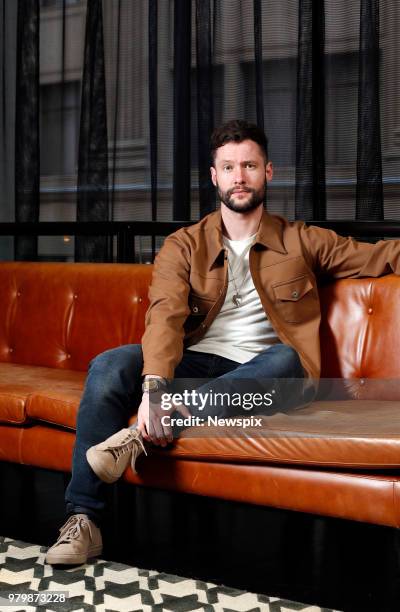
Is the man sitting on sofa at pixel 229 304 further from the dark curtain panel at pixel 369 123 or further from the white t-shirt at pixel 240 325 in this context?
the dark curtain panel at pixel 369 123

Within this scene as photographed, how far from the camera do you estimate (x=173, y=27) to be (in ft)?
11.0

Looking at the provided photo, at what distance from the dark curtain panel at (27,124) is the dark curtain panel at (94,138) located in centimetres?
27

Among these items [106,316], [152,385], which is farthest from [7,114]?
[152,385]

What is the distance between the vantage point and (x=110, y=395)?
209cm

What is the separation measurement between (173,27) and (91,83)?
1.46 feet

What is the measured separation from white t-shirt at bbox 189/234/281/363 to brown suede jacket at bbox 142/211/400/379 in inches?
1.2

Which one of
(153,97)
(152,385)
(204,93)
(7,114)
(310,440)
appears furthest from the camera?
(7,114)

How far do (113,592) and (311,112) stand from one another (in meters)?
1.94

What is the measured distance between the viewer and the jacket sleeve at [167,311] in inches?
83.7

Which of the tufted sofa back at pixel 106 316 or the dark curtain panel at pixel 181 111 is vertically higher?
the dark curtain panel at pixel 181 111

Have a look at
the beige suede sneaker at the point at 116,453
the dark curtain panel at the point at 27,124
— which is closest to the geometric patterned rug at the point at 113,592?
the beige suede sneaker at the point at 116,453

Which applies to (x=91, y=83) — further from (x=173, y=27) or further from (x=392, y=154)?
(x=392, y=154)

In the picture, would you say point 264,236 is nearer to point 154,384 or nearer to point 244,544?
point 154,384

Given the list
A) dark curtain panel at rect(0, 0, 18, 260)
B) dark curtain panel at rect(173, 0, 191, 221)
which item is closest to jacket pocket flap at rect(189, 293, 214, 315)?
dark curtain panel at rect(173, 0, 191, 221)
